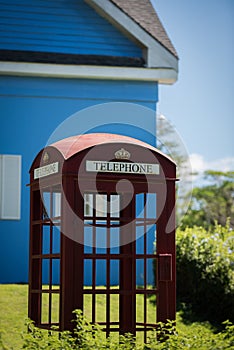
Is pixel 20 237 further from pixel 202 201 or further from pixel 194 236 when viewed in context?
pixel 202 201

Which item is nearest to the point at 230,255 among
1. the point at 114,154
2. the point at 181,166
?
the point at 114,154

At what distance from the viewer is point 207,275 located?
1216 centimetres

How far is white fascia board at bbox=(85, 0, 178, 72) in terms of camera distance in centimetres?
1487

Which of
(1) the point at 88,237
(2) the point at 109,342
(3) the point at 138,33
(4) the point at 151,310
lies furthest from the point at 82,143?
(3) the point at 138,33

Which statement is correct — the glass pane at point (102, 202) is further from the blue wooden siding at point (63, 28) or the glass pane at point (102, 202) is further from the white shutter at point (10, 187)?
the blue wooden siding at point (63, 28)

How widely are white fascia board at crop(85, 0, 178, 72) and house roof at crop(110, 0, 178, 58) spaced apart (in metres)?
0.08

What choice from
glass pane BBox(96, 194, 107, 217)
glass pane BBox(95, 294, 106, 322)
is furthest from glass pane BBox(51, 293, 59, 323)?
glass pane BBox(96, 194, 107, 217)

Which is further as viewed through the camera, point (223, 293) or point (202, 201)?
point (202, 201)

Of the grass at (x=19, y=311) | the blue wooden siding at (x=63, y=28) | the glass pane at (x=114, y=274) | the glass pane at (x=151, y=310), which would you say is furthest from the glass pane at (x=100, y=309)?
the blue wooden siding at (x=63, y=28)

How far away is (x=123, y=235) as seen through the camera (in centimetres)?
830

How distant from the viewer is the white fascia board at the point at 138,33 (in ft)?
48.8

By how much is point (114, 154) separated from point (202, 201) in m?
31.3

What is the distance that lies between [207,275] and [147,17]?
258 inches

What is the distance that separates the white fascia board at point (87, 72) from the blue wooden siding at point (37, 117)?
0.71 ft
